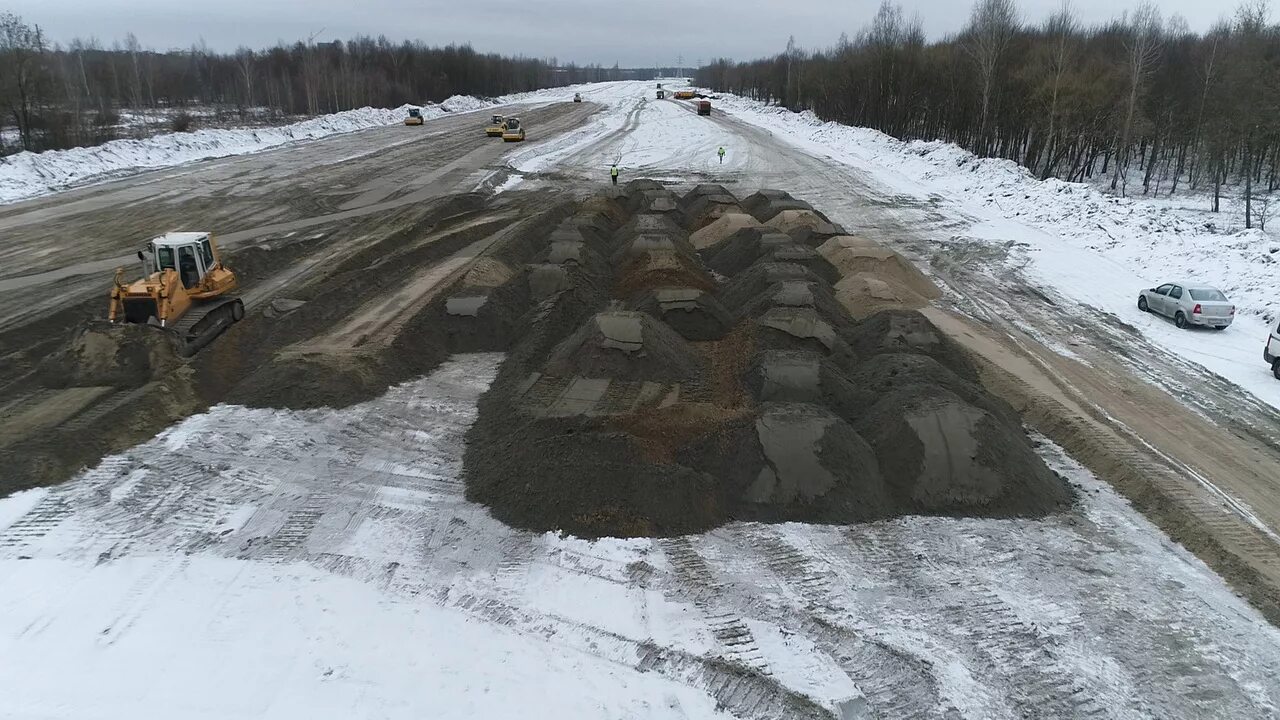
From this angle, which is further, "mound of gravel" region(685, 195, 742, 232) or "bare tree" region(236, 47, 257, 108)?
"bare tree" region(236, 47, 257, 108)

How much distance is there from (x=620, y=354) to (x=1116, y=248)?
19.4 metres

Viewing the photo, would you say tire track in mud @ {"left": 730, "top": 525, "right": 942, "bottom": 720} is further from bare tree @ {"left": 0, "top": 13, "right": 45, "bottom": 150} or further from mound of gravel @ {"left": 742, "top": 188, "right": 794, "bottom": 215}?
bare tree @ {"left": 0, "top": 13, "right": 45, "bottom": 150}

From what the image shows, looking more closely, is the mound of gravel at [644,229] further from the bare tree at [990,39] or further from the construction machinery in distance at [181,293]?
the bare tree at [990,39]

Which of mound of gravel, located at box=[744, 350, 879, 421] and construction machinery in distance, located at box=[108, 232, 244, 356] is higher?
construction machinery in distance, located at box=[108, 232, 244, 356]

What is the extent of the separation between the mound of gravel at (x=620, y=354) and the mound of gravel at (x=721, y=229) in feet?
34.6

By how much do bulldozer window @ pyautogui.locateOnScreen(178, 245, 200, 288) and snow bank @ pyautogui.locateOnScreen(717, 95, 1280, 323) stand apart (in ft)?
76.6

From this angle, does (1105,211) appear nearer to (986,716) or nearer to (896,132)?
(986,716)

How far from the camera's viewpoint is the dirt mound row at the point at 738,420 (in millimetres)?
9648

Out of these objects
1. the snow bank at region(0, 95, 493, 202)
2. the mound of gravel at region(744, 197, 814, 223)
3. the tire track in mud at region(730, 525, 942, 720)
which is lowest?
the tire track in mud at region(730, 525, 942, 720)

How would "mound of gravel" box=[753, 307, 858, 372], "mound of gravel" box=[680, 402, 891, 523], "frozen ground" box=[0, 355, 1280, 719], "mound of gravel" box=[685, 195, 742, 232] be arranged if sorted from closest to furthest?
"frozen ground" box=[0, 355, 1280, 719], "mound of gravel" box=[680, 402, 891, 523], "mound of gravel" box=[753, 307, 858, 372], "mound of gravel" box=[685, 195, 742, 232]

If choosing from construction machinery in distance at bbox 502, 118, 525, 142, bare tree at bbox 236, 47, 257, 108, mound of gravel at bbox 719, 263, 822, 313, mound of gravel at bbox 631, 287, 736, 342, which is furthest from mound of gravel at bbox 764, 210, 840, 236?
bare tree at bbox 236, 47, 257, 108

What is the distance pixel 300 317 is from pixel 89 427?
556cm

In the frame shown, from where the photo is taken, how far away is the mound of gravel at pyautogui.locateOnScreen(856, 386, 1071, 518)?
9.74m

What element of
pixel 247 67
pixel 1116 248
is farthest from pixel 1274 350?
pixel 247 67
